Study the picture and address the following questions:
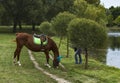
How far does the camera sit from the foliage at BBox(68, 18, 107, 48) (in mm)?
19680

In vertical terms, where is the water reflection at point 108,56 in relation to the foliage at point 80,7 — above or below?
below

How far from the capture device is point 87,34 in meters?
19.7

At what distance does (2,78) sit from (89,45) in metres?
6.83

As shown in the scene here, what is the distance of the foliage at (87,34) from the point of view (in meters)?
19.7

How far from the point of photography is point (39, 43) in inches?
782

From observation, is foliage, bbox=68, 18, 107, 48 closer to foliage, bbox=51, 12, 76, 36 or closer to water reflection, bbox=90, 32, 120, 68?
foliage, bbox=51, 12, 76, 36

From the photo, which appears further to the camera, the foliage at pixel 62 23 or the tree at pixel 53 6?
the tree at pixel 53 6

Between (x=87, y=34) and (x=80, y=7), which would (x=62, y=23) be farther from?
(x=80, y=7)

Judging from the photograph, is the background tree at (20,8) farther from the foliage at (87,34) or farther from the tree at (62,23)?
the foliage at (87,34)

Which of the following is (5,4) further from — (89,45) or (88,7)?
(89,45)

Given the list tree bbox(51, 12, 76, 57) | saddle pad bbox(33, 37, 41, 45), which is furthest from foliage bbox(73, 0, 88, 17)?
saddle pad bbox(33, 37, 41, 45)

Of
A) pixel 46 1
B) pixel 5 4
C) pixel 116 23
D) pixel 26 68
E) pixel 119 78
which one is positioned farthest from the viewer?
pixel 116 23

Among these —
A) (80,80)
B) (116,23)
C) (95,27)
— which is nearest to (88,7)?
(95,27)

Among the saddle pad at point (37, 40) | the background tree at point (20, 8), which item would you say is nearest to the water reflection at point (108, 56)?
the saddle pad at point (37, 40)
